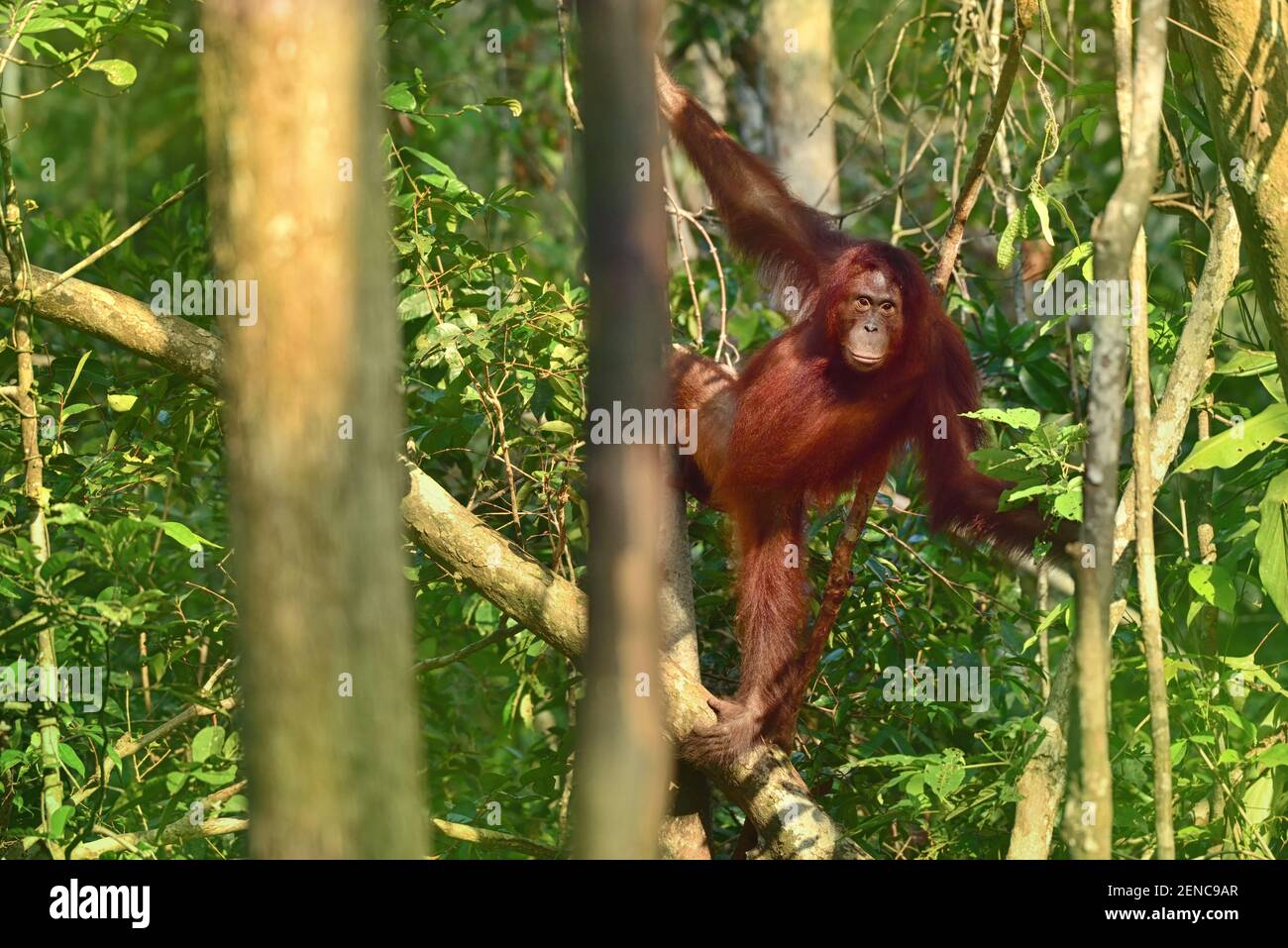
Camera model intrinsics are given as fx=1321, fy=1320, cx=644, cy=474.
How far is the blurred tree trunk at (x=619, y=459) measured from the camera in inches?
79.3

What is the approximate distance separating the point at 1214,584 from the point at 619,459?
270 cm

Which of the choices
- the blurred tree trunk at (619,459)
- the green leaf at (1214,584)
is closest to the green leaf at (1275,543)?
the green leaf at (1214,584)

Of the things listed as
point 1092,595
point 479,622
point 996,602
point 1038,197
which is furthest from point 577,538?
point 1092,595

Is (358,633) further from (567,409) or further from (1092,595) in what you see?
(567,409)

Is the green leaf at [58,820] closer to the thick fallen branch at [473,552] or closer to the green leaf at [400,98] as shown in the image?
the thick fallen branch at [473,552]

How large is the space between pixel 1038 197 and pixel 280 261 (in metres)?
2.47

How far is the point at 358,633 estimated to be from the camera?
2100 mm

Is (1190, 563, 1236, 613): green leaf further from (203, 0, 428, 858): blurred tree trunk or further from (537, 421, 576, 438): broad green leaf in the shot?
(203, 0, 428, 858): blurred tree trunk

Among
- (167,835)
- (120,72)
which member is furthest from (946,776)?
(120,72)

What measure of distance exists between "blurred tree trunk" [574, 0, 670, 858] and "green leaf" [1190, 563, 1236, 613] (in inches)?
100.0

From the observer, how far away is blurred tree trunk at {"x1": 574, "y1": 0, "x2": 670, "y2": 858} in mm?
2014

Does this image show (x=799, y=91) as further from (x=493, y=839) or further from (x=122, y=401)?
(x=493, y=839)
